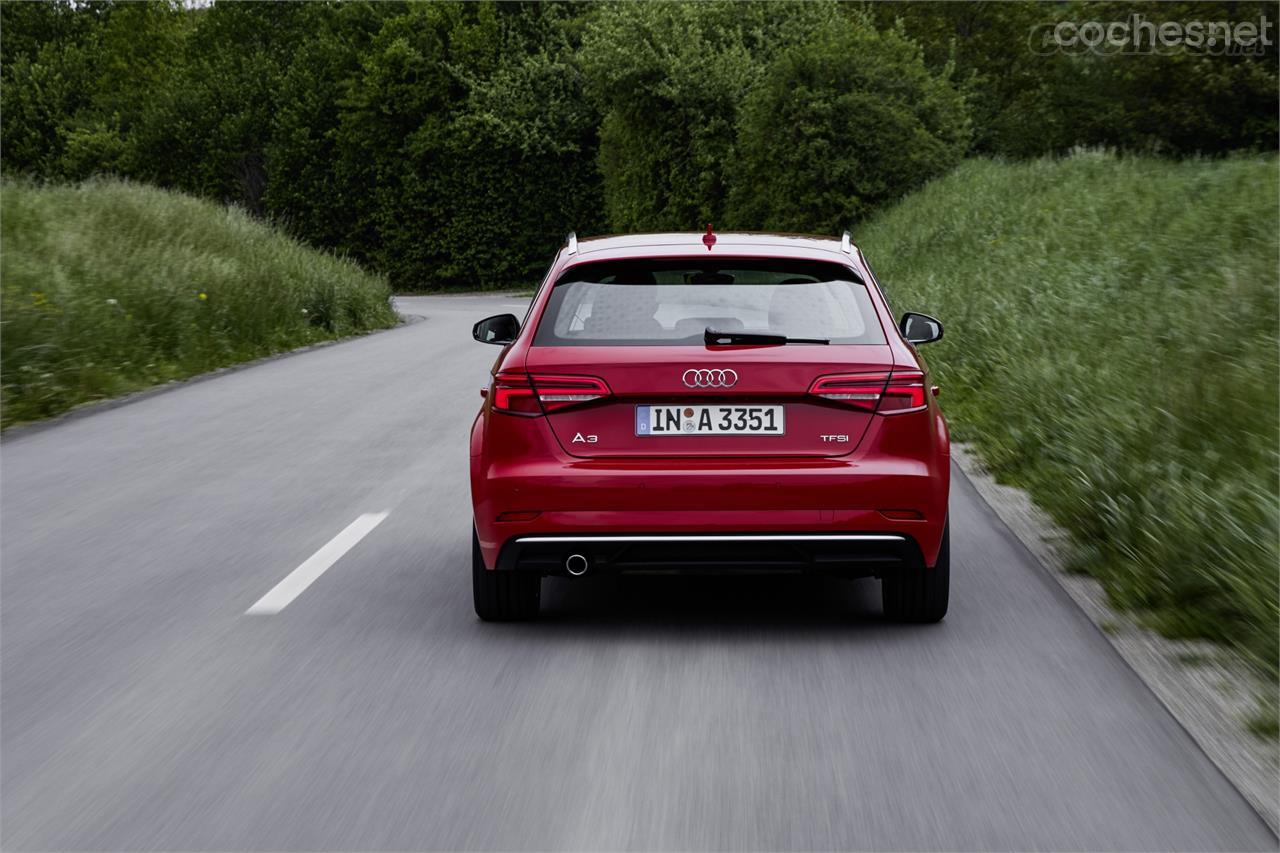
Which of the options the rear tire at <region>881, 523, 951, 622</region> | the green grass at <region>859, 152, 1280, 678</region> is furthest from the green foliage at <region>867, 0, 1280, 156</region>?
the rear tire at <region>881, 523, 951, 622</region>

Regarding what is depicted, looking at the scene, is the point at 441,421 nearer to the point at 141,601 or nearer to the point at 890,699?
the point at 141,601

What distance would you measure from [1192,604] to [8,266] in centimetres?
1483

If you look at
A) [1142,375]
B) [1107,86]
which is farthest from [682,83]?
[1142,375]

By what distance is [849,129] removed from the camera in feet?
116

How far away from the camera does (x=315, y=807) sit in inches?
157

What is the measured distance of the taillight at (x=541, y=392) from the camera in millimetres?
5578

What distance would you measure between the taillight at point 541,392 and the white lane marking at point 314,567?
1457mm

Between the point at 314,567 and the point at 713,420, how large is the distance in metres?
2.55

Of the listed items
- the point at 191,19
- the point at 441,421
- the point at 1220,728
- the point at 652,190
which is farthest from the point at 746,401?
the point at 191,19

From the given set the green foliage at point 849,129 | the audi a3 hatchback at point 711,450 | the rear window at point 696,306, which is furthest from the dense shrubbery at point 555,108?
the audi a3 hatchback at point 711,450

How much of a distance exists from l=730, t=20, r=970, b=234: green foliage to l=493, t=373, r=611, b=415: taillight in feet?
98.7

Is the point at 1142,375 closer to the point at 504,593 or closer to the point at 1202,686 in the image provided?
the point at 1202,686

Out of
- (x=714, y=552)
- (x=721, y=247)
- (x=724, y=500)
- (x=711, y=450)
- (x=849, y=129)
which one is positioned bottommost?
(x=714, y=552)

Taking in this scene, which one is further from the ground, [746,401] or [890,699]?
[746,401]
